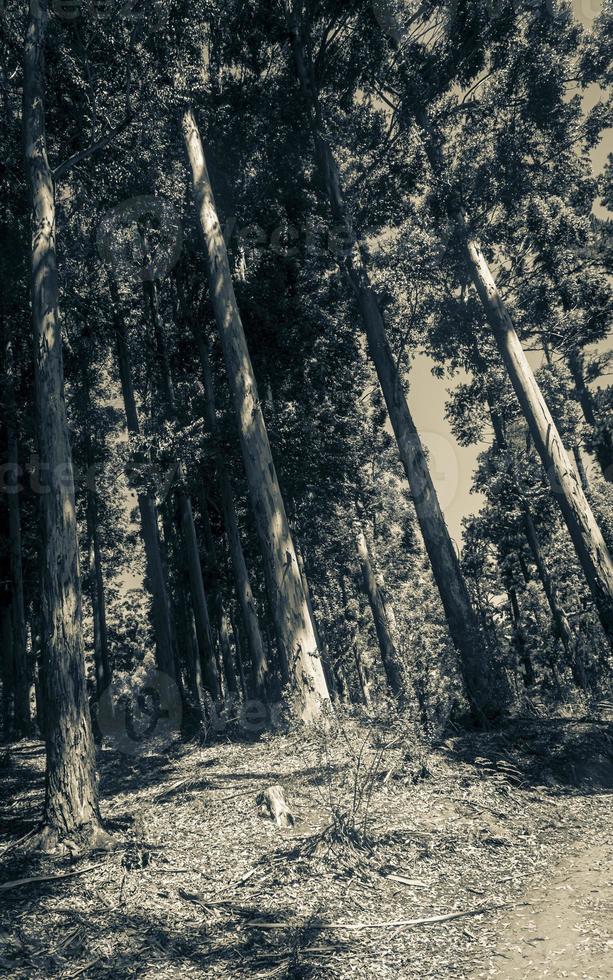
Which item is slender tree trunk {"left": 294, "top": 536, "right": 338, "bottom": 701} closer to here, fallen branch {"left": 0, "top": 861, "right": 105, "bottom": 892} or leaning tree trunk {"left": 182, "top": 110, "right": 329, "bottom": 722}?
leaning tree trunk {"left": 182, "top": 110, "right": 329, "bottom": 722}

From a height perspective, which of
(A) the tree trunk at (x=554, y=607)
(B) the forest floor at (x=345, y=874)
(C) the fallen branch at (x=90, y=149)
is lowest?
(B) the forest floor at (x=345, y=874)

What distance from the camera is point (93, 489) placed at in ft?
59.2

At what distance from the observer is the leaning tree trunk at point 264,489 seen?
25.7 feet

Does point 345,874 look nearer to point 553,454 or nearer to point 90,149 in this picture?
point 553,454

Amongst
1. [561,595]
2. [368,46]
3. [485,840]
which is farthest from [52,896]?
[561,595]

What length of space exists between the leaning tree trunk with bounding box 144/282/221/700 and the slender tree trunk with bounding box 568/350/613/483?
11329mm

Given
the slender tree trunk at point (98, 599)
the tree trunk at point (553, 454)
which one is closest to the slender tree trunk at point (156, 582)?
the slender tree trunk at point (98, 599)

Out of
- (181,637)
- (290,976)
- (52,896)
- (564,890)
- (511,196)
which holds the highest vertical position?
(511,196)

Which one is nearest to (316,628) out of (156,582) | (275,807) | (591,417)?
(156,582)

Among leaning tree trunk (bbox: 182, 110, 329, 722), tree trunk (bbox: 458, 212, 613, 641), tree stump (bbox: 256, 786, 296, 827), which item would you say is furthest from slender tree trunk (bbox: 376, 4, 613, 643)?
tree stump (bbox: 256, 786, 296, 827)

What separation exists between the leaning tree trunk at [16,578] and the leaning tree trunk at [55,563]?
791 centimetres

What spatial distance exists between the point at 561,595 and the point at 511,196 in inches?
520

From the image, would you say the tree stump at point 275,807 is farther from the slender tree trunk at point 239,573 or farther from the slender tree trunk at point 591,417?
the slender tree trunk at point 591,417

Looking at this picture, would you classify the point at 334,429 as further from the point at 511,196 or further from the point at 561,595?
the point at 561,595
